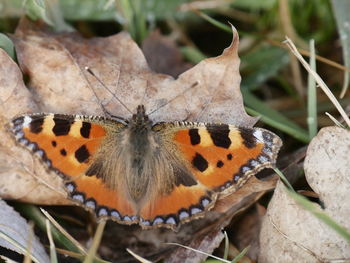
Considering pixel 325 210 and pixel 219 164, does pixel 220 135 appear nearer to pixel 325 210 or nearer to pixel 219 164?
pixel 219 164

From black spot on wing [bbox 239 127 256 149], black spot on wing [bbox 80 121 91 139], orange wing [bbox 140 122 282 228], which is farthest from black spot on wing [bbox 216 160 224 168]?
black spot on wing [bbox 80 121 91 139]

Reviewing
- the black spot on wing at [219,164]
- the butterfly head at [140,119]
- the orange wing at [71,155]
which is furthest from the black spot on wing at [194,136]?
the orange wing at [71,155]

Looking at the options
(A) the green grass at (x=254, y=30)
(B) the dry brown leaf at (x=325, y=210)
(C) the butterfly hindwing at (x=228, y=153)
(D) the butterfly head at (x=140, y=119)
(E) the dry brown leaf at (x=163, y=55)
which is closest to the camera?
(B) the dry brown leaf at (x=325, y=210)

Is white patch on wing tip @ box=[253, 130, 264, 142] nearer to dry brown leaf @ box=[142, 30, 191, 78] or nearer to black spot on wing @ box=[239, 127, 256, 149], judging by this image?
black spot on wing @ box=[239, 127, 256, 149]

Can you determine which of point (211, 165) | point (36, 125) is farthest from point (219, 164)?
point (36, 125)

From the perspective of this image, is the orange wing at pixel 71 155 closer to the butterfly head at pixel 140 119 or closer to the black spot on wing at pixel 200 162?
the butterfly head at pixel 140 119

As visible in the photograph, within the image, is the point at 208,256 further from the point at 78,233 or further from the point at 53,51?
the point at 53,51

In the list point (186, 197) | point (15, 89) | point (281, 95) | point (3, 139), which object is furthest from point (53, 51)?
point (281, 95)
